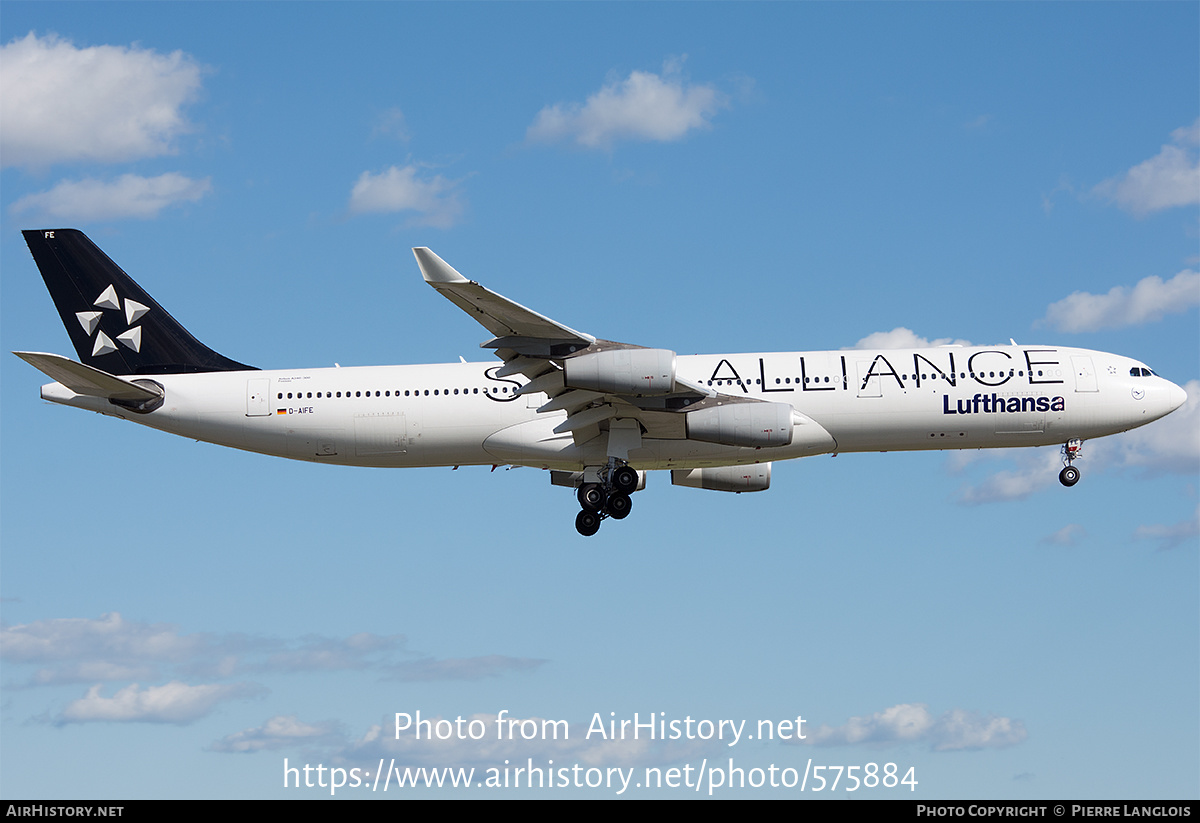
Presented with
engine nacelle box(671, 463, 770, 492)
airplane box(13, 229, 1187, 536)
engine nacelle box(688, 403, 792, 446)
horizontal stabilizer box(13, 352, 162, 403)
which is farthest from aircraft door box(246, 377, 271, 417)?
engine nacelle box(671, 463, 770, 492)

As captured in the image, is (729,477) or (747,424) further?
(729,477)

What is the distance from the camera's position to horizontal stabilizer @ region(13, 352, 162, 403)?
36.3 metres

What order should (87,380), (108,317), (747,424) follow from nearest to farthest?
1. (747,424)
2. (87,380)
3. (108,317)

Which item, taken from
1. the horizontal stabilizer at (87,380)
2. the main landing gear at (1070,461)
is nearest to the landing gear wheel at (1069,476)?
the main landing gear at (1070,461)

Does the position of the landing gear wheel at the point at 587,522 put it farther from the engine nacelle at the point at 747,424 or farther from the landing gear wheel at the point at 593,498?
the engine nacelle at the point at 747,424

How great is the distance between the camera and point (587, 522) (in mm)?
39719

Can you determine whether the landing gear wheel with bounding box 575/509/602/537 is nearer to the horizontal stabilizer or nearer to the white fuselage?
the white fuselage

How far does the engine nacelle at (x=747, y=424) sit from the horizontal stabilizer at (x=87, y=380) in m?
17.8

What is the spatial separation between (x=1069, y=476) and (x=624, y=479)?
14.8m

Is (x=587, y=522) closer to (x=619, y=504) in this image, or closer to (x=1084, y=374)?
(x=619, y=504)

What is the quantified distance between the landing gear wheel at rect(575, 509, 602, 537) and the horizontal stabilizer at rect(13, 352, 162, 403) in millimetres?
14180

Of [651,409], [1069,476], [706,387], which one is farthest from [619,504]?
[1069,476]

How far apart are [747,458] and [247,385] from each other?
1633 cm

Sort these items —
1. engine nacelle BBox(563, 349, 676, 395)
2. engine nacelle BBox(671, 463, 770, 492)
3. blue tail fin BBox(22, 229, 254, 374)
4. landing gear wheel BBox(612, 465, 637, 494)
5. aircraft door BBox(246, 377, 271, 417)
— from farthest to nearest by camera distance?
engine nacelle BBox(671, 463, 770, 492)
blue tail fin BBox(22, 229, 254, 374)
aircraft door BBox(246, 377, 271, 417)
landing gear wheel BBox(612, 465, 637, 494)
engine nacelle BBox(563, 349, 676, 395)
